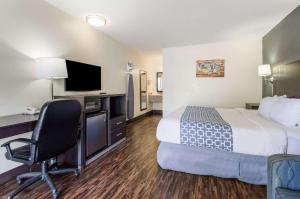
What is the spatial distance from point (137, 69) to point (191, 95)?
2110mm

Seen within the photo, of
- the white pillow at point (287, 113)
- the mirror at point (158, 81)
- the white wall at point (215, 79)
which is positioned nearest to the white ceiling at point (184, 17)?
the white wall at point (215, 79)

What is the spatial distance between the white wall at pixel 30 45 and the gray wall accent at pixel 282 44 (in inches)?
144

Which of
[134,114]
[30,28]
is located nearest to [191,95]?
[134,114]

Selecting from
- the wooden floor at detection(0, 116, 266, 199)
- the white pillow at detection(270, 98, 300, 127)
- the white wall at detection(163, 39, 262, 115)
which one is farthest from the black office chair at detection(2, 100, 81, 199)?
the white wall at detection(163, 39, 262, 115)

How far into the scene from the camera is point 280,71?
11.4 feet

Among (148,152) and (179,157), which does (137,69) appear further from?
(179,157)

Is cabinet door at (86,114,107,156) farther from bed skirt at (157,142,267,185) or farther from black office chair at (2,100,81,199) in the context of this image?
bed skirt at (157,142,267,185)

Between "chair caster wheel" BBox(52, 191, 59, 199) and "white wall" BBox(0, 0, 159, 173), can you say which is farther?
"white wall" BBox(0, 0, 159, 173)

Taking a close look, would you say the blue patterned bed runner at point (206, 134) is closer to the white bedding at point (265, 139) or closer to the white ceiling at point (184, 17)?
the white bedding at point (265, 139)

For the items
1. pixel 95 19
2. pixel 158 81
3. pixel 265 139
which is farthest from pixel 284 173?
pixel 158 81

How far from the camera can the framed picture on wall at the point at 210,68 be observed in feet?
16.3

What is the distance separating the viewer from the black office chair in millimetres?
1741

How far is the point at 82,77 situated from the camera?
11.3 feet

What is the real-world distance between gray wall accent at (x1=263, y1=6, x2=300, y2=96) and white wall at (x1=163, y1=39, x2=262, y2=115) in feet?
1.31
